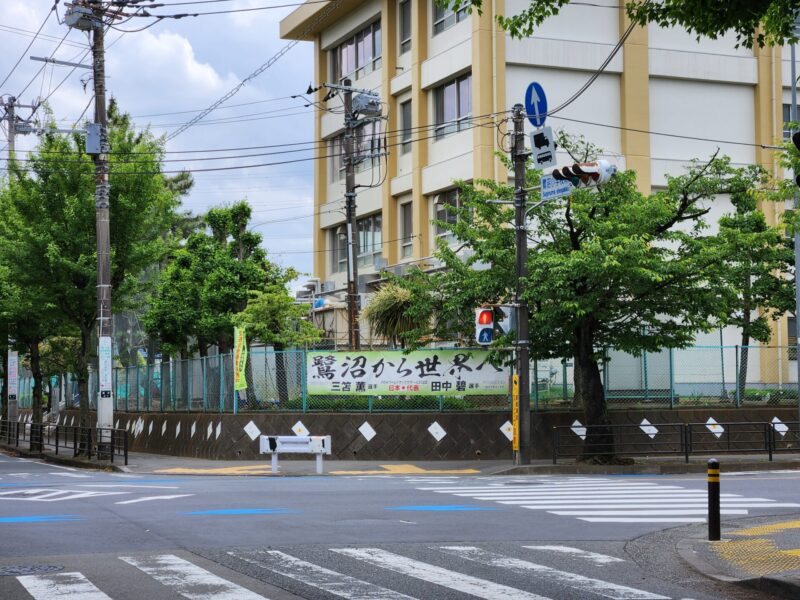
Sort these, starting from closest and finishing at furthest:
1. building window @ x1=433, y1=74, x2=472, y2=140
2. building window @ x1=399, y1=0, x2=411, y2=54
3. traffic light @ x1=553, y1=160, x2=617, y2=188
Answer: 1. traffic light @ x1=553, y1=160, x2=617, y2=188
2. building window @ x1=433, y1=74, x2=472, y2=140
3. building window @ x1=399, y1=0, x2=411, y2=54

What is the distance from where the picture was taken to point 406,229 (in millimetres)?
43406

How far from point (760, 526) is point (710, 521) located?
6.05ft

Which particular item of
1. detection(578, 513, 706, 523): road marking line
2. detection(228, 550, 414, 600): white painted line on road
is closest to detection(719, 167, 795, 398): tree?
detection(578, 513, 706, 523): road marking line

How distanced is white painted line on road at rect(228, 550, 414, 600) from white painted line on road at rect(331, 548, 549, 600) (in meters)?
0.60

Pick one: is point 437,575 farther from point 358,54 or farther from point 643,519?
point 358,54

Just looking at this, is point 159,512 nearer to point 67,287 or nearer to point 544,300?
point 544,300

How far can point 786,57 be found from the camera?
138ft

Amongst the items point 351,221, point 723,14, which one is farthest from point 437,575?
point 351,221

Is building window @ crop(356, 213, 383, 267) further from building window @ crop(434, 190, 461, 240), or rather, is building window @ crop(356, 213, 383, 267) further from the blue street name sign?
the blue street name sign

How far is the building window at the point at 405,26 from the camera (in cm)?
4291

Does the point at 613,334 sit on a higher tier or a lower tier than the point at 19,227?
lower

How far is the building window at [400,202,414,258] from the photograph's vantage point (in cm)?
4269

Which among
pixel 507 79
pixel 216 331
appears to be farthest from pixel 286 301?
pixel 507 79

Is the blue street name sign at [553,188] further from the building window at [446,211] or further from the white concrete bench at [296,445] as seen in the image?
the building window at [446,211]
